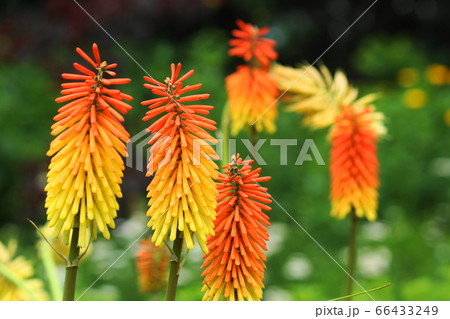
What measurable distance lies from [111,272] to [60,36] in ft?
11.0

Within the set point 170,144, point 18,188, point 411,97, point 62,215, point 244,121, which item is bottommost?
point 62,215

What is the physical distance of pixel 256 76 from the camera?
2078 mm

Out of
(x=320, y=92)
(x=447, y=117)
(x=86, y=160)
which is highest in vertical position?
(x=447, y=117)

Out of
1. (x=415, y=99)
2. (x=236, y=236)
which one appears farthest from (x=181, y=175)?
(x=415, y=99)

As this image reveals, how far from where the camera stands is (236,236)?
3.80 ft

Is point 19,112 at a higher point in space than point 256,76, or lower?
higher

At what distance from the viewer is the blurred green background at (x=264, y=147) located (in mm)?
4266

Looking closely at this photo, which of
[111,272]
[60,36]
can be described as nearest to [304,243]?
[111,272]

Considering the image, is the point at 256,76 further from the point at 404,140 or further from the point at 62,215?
the point at 404,140

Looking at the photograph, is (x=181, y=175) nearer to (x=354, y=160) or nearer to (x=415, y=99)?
(x=354, y=160)

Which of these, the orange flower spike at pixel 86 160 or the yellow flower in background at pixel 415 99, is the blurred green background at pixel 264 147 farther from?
the orange flower spike at pixel 86 160

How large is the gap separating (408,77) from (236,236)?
693cm
